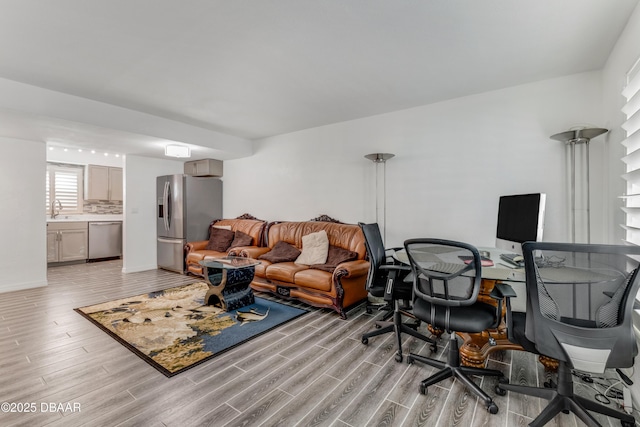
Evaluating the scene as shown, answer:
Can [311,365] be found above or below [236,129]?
below

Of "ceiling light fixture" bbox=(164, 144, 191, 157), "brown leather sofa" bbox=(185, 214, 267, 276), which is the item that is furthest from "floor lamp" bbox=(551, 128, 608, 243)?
"ceiling light fixture" bbox=(164, 144, 191, 157)

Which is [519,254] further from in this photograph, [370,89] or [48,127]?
[48,127]

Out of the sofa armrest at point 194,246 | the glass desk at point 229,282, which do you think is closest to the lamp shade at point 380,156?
the glass desk at point 229,282

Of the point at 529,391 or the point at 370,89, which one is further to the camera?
the point at 370,89

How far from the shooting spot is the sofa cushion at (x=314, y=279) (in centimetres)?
333

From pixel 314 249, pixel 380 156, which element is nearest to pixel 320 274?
pixel 314 249

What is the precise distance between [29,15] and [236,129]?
2920 millimetres

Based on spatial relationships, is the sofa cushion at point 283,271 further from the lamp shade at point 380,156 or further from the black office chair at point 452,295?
the black office chair at point 452,295

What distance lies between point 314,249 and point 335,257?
364 mm

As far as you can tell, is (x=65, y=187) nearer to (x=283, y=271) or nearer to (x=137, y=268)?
(x=137, y=268)

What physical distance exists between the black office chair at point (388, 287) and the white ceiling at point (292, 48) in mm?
1618

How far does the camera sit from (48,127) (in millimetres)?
3619

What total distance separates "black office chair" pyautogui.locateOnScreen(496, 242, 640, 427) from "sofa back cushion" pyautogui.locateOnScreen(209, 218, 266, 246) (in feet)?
13.7

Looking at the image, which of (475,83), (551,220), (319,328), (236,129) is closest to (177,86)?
(236,129)
